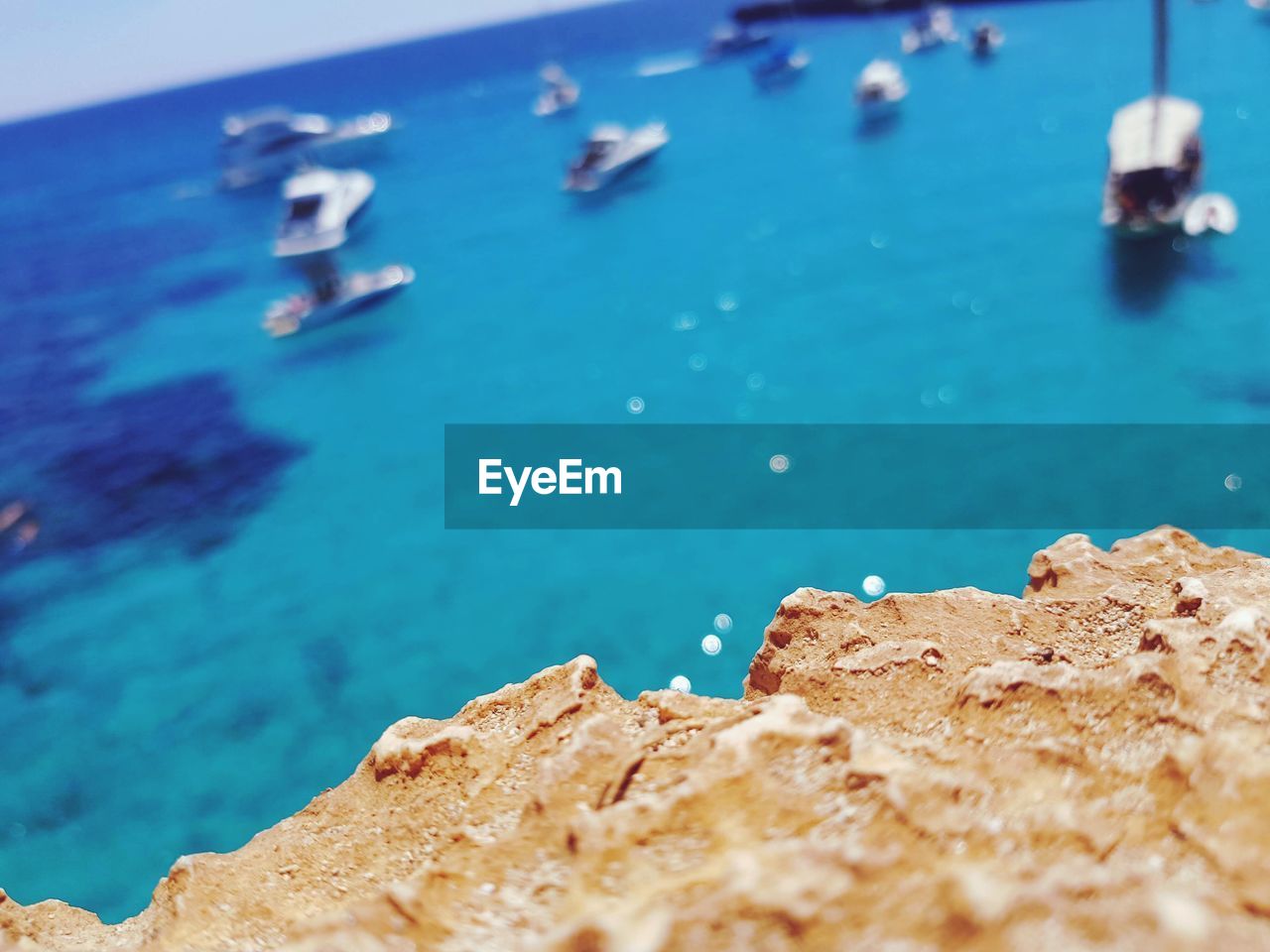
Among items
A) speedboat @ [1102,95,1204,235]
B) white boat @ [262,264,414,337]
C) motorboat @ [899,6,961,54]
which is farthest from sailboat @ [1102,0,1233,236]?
motorboat @ [899,6,961,54]

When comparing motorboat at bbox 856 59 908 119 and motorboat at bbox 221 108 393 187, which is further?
motorboat at bbox 221 108 393 187

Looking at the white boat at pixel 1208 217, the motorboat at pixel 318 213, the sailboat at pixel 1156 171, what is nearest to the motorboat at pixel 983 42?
the sailboat at pixel 1156 171

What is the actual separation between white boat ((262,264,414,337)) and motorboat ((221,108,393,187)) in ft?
126

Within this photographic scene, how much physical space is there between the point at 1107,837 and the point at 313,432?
2894cm

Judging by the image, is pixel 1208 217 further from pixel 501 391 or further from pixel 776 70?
pixel 776 70

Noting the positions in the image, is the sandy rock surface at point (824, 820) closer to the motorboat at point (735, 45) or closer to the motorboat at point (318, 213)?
the motorboat at point (318, 213)

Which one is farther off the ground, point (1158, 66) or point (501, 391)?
point (1158, 66)

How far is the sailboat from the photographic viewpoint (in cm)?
2995

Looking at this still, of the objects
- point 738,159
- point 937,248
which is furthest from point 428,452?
point 738,159

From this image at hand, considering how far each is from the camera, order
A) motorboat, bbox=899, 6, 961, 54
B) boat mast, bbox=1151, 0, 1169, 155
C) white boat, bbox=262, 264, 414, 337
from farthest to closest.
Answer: motorboat, bbox=899, 6, 961, 54, white boat, bbox=262, 264, 414, 337, boat mast, bbox=1151, 0, 1169, 155

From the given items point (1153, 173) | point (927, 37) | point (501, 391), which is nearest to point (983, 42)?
point (927, 37)

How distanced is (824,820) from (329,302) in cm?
3613

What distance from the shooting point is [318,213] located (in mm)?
42094

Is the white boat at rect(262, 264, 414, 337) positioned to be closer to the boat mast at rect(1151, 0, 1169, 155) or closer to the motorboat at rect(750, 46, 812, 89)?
the boat mast at rect(1151, 0, 1169, 155)
